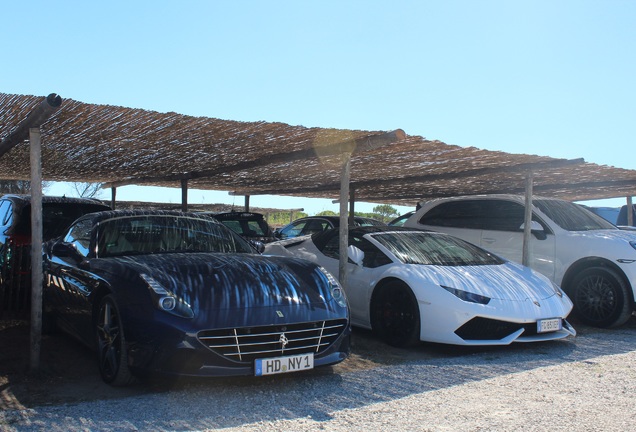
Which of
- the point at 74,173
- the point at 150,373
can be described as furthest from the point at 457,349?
the point at 74,173

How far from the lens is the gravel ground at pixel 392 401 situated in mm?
3623

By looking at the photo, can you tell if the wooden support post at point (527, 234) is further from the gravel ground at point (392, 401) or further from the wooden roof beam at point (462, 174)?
the gravel ground at point (392, 401)

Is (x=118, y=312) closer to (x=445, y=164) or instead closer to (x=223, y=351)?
(x=223, y=351)

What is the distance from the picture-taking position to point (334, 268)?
7367 mm

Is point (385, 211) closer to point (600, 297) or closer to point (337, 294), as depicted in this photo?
point (600, 297)

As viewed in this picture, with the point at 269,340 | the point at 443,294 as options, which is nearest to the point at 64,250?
the point at 269,340

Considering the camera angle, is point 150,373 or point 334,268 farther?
point 334,268

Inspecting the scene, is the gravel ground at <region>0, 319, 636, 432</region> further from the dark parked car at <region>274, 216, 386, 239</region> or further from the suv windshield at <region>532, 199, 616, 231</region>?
the dark parked car at <region>274, 216, 386, 239</region>

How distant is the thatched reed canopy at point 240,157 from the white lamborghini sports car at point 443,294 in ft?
4.23

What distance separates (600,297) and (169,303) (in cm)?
568

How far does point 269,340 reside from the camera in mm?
4270

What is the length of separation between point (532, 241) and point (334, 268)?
302 cm

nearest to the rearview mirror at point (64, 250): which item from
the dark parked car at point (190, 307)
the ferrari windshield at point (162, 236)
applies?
the dark parked car at point (190, 307)

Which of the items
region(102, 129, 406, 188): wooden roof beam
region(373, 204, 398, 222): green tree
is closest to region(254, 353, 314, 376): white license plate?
region(102, 129, 406, 188): wooden roof beam
